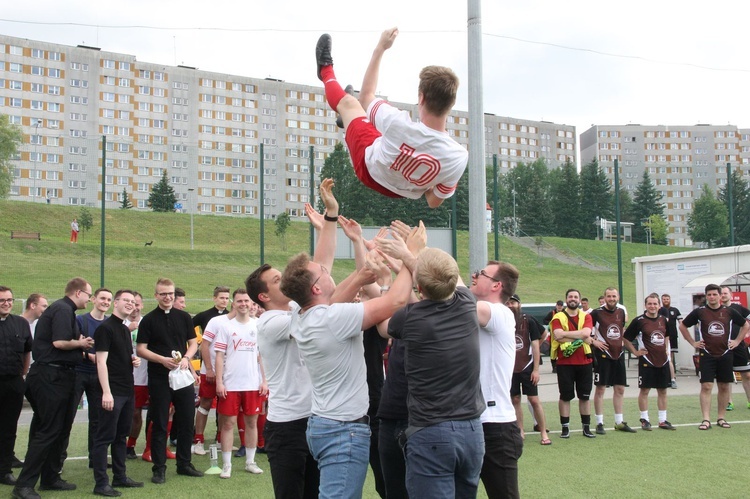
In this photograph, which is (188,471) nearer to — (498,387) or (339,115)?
(498,387)

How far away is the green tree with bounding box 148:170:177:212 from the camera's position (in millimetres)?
32625

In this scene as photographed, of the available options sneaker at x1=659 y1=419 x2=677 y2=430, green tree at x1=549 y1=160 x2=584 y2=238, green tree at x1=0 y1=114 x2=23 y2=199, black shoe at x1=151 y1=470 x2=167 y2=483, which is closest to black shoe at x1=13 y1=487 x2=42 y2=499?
black shoe at x1=151 y1=470 x2=167 y2=483

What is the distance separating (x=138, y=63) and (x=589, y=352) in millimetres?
64674

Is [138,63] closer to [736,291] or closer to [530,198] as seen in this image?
[530,198]

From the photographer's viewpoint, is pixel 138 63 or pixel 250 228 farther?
pixel 138 63

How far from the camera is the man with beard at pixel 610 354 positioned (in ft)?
32.4

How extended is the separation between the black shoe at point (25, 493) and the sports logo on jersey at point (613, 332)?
25.2ft

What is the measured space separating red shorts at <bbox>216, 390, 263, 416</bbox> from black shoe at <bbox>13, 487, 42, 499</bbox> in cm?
191

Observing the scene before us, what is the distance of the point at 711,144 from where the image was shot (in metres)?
98.9

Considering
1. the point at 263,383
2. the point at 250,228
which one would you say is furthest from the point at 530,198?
the point at 263,383

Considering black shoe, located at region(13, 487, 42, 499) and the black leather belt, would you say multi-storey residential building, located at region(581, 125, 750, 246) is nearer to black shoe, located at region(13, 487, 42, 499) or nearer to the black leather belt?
the black leather belt

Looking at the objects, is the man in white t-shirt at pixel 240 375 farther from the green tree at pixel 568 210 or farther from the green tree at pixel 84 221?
the green tree at pixel 84 221

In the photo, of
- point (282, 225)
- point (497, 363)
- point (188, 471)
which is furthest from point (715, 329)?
point (282, 225)

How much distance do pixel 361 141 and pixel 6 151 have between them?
46255 millimetres
